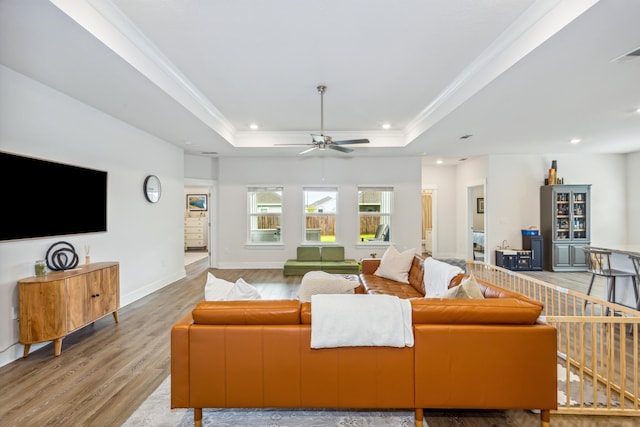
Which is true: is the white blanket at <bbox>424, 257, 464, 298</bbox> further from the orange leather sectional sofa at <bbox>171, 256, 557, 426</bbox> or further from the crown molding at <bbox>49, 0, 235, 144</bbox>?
the crown molding at <bbox>49, 0, 235, 144</bbox>

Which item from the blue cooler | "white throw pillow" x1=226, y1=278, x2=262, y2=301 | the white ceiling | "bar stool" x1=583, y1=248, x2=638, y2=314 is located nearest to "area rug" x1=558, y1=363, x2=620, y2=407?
"bar stool" x1=583, y1=248, x2=638, y2=314

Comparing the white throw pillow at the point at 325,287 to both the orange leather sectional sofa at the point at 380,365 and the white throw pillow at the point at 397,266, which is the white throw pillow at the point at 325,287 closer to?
the orange leather sectional sofa at the point at 380,365

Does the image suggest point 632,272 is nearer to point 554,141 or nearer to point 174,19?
point 554,141

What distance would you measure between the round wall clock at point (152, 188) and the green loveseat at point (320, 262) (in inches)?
113

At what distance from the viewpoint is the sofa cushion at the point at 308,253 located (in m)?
6.53

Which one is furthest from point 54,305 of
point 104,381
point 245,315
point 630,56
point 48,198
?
point 630,56

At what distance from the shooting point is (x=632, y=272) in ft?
11.7

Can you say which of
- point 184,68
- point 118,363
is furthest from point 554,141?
point 118,363

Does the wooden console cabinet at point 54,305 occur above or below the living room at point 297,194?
below

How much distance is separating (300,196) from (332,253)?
1.60 metres

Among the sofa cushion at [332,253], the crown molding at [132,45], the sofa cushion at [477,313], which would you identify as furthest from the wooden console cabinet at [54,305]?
the sofa cushion at [332,253]

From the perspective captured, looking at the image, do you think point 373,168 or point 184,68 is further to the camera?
point 373,168

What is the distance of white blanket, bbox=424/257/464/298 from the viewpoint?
2934 mm

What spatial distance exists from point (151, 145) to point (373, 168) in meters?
4.70
